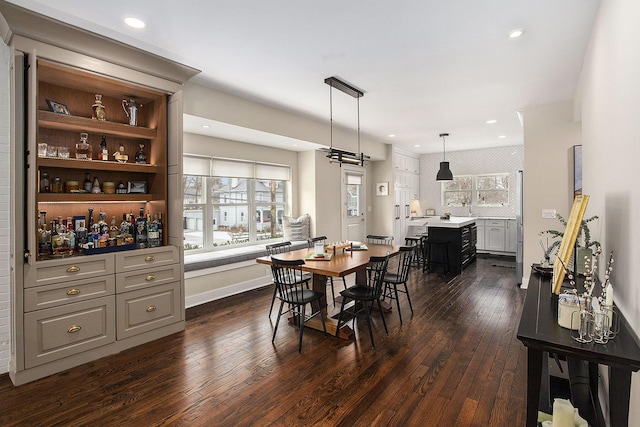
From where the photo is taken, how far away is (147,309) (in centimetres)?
319

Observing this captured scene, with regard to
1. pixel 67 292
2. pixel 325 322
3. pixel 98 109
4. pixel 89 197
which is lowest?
pixel 325 322

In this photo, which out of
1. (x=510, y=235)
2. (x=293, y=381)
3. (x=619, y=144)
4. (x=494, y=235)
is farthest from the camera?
(x=494, y=235)

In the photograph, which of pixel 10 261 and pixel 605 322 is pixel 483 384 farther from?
pixel 10 261

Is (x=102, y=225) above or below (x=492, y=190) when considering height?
below

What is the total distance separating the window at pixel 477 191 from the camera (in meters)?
8.34

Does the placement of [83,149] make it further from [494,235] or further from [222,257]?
[494,235]

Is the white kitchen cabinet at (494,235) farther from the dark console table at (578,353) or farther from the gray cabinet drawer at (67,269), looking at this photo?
the gray cabinet drawer at (67,269)

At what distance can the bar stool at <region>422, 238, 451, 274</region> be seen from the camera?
612 centimetres

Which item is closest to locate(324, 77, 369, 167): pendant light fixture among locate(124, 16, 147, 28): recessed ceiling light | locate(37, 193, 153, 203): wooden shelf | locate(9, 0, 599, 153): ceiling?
locate(9, 0, 599, 153): ceiling

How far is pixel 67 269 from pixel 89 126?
1.24 meters

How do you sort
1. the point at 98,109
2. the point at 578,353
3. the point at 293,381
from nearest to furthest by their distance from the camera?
1. the point at 578,353
2. the point at 293,381
3. the point at 98,109

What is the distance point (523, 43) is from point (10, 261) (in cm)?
460

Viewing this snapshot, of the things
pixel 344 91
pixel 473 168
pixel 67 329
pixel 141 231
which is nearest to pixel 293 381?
pixel 67 329

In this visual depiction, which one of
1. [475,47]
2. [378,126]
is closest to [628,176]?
[475,47]
